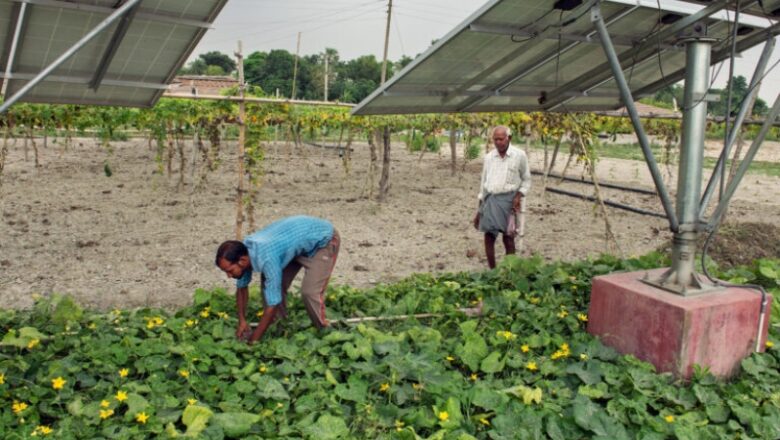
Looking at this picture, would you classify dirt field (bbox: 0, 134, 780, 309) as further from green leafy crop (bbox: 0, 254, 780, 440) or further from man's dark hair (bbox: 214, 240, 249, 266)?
man's dark hair (bbox: 214, 240, 249, 266)

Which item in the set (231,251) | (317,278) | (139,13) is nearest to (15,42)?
(139,13)

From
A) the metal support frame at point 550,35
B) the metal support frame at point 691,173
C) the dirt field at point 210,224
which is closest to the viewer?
the metal support frame at point 691,173

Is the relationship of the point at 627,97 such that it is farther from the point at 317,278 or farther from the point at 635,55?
the point at 317,278

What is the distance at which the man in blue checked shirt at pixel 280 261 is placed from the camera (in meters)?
4.07

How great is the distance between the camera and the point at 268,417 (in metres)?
3.40

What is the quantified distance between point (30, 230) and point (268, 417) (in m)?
7.95

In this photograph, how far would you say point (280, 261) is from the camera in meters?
4.25

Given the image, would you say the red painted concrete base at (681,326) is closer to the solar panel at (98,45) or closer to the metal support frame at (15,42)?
the solar panel at (98,45)

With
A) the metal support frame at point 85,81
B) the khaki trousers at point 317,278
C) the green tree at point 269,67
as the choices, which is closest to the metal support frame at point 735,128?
the khaki trousers at point 317,278

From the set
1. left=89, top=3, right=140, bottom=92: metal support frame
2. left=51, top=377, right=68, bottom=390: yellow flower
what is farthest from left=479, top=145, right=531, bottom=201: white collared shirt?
left=51, top=377, right=68, bottom=390: yellow flower

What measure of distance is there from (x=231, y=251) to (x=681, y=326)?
2927mm

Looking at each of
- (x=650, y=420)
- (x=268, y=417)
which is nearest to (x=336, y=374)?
(x=268, y=417)

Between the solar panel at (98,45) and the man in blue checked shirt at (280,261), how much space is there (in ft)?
5.24

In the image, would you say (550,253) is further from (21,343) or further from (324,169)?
(324,169)
